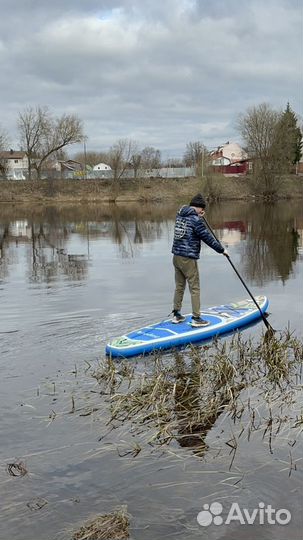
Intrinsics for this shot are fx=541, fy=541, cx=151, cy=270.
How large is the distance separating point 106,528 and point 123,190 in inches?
2672

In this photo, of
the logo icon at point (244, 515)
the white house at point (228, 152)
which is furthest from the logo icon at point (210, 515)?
the white house at point (228, 152)

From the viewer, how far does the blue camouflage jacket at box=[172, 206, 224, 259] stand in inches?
351

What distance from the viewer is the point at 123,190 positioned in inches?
2783

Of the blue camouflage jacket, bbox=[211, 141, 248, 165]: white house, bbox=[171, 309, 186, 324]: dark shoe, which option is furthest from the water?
bbox=[211, 141, 248, 165]: white house

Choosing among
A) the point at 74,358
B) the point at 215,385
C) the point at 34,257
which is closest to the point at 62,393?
the point at 74,358

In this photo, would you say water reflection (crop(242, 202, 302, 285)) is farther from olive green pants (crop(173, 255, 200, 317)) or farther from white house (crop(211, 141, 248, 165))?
white house (crop(211, 141, 248, 165))

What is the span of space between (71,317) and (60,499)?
20.2ft

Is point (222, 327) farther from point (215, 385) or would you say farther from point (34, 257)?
point (34, 257)

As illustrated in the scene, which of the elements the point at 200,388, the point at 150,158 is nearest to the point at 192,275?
the point at 200,388

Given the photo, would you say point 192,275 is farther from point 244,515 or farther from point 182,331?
point 244,515

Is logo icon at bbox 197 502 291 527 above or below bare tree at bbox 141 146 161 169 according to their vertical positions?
below

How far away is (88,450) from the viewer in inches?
207

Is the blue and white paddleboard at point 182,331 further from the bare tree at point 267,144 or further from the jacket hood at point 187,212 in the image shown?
the bare tree at point 267,144

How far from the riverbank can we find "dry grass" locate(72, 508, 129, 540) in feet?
204
